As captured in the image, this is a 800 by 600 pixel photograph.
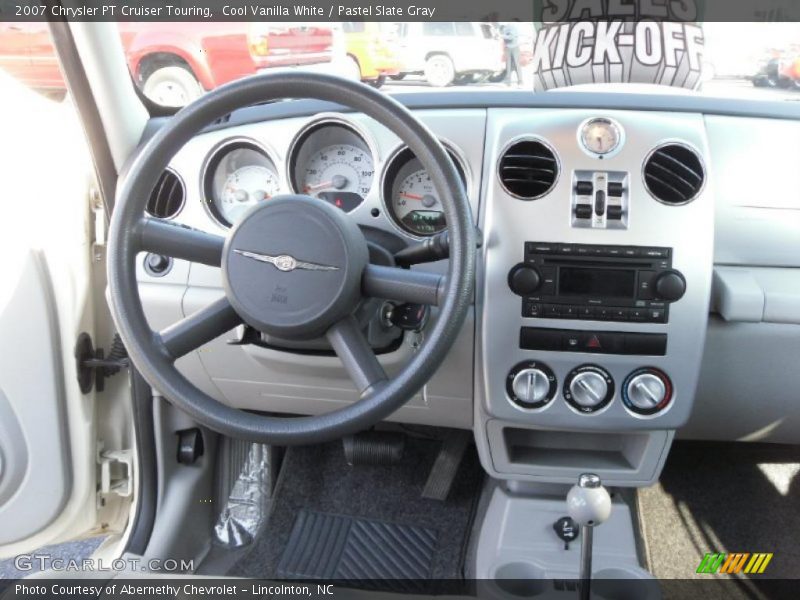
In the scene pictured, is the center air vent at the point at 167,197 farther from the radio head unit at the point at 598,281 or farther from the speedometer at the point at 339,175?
the radio head unit at the point at 598,281

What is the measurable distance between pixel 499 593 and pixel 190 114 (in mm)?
1169

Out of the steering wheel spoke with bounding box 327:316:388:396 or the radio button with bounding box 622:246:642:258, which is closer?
the steering wheel spoke with bounding box 327:316:388:396

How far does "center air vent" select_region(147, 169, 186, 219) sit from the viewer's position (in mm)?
1631

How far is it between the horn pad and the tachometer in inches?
17.5

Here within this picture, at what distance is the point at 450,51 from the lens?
1.74 m

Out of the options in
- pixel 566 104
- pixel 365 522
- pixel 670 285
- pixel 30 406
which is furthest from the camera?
pixel 365 522

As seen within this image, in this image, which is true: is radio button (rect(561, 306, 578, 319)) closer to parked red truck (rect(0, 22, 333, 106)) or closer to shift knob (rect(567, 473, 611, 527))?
shift knob (rect(567, 473, 611, 527))

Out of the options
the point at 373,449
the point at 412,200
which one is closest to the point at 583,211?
the point at 412,200

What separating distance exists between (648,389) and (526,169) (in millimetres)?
517

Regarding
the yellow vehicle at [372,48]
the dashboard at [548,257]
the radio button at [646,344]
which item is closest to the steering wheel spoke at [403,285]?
the dashboard at [548,257]

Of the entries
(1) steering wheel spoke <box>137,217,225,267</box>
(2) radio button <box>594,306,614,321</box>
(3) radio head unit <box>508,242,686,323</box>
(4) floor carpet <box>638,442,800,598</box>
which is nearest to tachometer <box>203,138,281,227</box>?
(1) steering wheel spoke <box>137,217,225,267</box>

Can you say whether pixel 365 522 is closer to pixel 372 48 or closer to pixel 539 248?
pixel 539 248

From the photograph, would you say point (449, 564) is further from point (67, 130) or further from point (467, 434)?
point (67, 130)

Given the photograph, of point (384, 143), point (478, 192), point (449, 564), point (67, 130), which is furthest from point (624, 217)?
point (67, 130)
